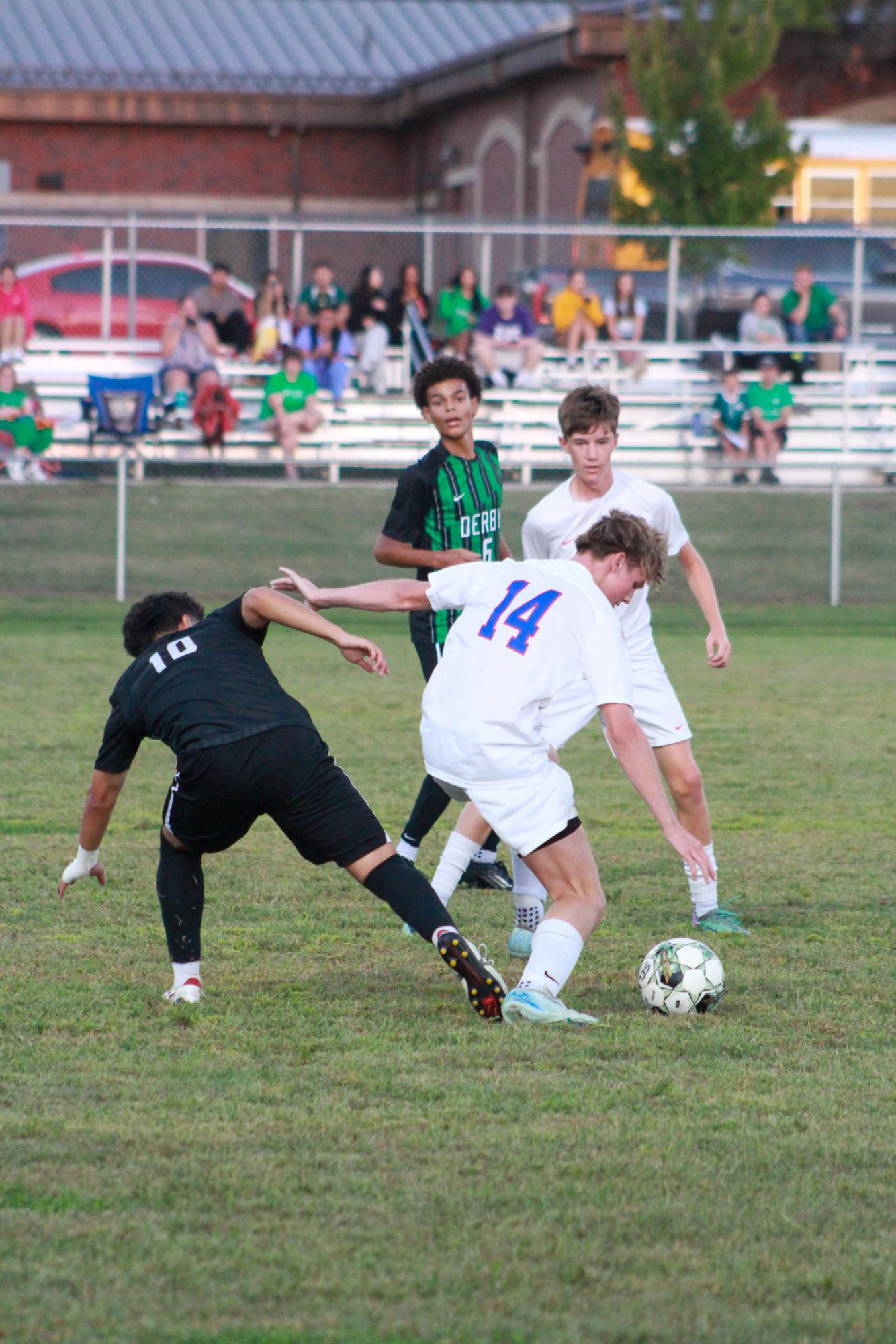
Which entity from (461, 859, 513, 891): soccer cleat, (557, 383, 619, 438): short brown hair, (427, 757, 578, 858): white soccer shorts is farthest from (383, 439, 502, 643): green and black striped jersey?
(427, 757, 578, 858): white soccer shorts

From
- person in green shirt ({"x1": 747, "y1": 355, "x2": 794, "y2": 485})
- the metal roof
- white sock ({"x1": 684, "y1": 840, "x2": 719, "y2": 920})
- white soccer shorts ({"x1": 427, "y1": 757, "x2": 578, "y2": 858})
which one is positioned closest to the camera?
white soccer shorts ({"x1": 427, "y1": 757, "x2": 578, "y2": 858})

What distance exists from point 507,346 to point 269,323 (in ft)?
9.12

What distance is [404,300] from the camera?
20547 millimetres

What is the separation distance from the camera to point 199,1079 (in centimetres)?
448

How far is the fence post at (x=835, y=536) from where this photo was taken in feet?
56.0

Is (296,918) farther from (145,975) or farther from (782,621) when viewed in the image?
(782,621)

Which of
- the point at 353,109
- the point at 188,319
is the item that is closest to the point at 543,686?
the point at 188,319

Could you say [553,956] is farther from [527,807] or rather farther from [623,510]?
[623,510]

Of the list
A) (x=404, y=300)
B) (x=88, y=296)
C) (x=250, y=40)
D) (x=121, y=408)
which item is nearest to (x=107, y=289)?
(x=88, y=296)

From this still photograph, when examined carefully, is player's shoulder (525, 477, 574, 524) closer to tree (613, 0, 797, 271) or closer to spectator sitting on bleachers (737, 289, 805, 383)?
spectator sitting on bleachers (737, 289, 805, 383)

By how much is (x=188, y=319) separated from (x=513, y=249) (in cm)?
911

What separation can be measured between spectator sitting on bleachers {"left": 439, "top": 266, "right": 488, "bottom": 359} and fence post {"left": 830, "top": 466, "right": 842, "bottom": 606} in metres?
5.21

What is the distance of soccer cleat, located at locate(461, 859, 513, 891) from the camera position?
7105 mm

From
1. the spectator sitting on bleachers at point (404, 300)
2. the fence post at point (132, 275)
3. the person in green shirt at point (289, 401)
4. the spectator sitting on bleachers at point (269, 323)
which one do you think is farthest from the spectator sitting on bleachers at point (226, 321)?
the spectator sitting on bleachers at point (404, 300)
